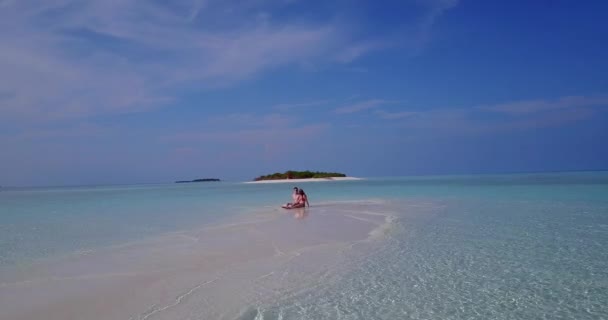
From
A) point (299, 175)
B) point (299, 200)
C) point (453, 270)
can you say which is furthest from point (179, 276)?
point (299, 175)

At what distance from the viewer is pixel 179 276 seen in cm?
865

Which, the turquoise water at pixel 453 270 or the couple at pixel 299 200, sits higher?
the couple at pixel 299 200

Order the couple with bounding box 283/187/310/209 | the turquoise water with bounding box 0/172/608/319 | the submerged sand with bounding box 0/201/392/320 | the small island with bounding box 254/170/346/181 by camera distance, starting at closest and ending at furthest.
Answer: the turquoise water with bounding box 0/172/608/319, the submerged sand with bounding box 0/201/392/320, the couple with bounding box 283/187/310/209, the small island with bounding box 254/170/346/181

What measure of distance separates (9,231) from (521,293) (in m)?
17.7

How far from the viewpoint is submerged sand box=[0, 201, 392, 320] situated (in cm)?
670

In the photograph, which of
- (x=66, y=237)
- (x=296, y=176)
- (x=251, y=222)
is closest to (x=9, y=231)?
(x=66, y=237)

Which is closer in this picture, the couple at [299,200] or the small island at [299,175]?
the couple at [299,200]

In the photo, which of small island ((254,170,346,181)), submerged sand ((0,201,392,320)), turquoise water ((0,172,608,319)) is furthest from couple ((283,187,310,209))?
small island ((254,170,346,181))

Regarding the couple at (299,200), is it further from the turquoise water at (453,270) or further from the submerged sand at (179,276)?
the submerged sand at (179,276)

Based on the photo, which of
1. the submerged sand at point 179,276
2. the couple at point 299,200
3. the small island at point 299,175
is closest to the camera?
the submerged sand at point 179,276

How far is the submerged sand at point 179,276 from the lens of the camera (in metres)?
6.70

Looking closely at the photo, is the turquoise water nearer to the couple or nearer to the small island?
the couple

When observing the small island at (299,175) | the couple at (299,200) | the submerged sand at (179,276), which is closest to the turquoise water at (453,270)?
the submerged sand at (179,276)

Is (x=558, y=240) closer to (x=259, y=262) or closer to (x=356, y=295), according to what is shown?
(x=356, y=295)
